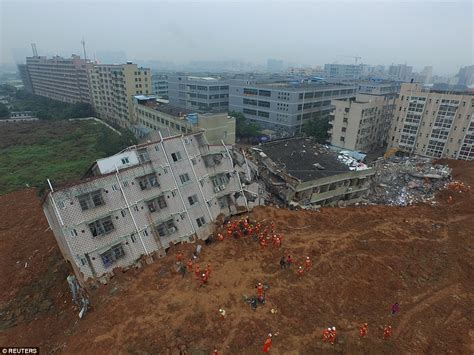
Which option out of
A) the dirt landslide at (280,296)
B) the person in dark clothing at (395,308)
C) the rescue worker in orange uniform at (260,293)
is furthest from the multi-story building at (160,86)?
the person in dark clothing at (395,308)

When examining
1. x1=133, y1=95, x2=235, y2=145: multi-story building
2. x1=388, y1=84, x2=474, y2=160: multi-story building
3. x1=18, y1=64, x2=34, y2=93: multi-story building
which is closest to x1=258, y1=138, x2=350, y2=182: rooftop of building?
x1=133, y1=95, x2=235, y2=145: multi-story building

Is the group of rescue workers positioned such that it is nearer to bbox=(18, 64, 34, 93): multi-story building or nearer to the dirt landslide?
the dirt landslide

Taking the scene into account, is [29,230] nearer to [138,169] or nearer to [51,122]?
[138,169]

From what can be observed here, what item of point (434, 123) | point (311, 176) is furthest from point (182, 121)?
point (434, 123)

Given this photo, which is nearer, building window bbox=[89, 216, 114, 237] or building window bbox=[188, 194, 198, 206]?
building window bbox=[89, 216, 114, 237]

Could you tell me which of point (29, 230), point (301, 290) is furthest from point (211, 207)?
point (29, 230)

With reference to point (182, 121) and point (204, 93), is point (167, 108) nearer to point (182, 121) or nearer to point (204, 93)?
point (182, 121)

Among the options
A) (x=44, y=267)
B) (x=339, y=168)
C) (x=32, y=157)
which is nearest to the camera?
(x=44, y=267)
